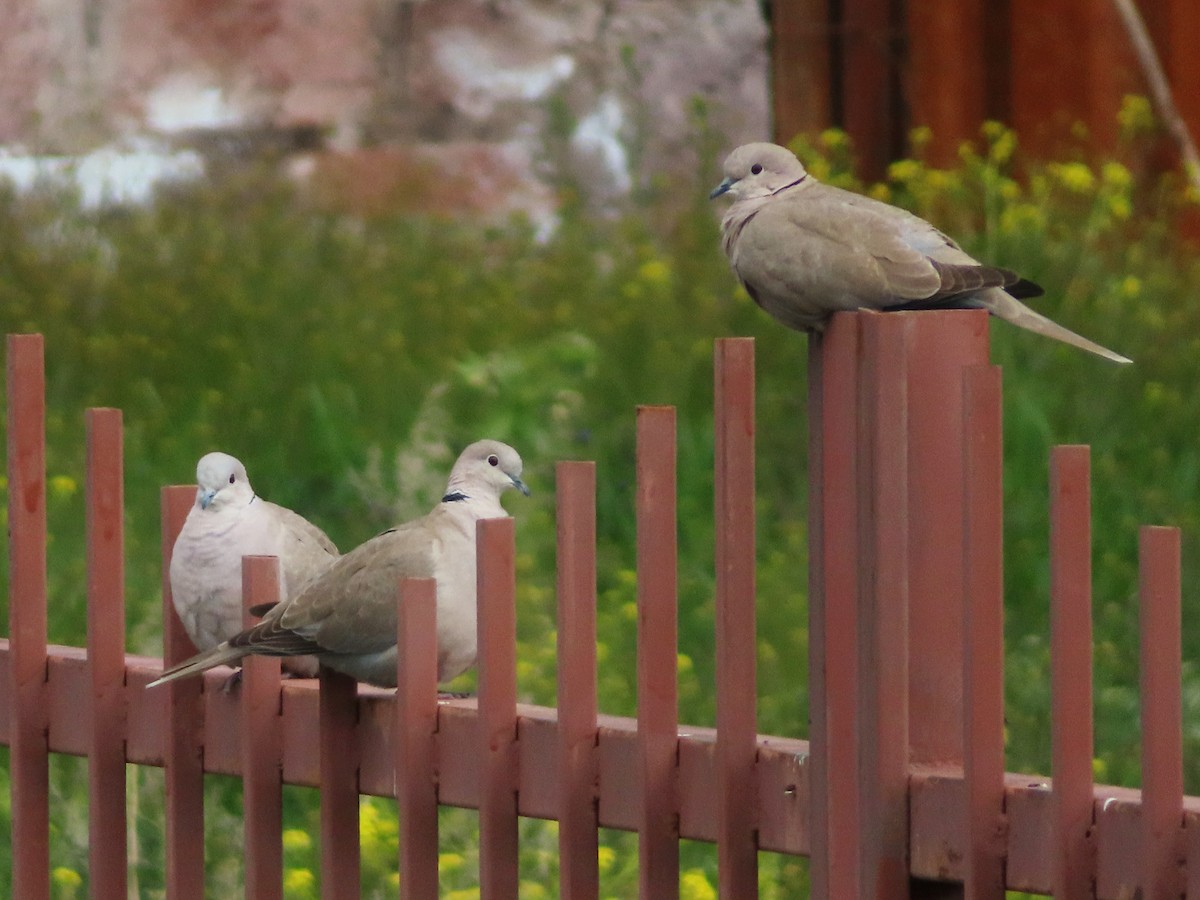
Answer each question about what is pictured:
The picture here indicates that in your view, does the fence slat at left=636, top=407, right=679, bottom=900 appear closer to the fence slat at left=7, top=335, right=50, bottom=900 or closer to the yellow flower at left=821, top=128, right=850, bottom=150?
the fence slat at left=7, top=335, right=50, bottom=900

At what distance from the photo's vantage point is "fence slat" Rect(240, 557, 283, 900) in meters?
2.16

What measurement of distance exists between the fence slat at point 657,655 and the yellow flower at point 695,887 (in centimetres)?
100

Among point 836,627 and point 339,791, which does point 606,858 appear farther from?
point 836,627

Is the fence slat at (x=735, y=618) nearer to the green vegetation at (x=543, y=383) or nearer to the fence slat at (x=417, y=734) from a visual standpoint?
the fence slat at (x=417, y=734)

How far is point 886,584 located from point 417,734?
54 cm

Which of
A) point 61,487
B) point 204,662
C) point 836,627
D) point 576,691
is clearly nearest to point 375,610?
point 204,662

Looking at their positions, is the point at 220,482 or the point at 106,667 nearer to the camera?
the point at 106,667

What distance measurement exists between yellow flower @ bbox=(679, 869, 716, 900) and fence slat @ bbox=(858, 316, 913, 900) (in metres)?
1.12

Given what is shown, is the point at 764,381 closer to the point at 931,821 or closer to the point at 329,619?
the point at 329,619

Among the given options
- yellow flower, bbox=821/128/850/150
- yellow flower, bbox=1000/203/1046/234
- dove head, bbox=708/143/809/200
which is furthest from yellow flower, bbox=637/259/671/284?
dove head, bbox=708/143/809/200

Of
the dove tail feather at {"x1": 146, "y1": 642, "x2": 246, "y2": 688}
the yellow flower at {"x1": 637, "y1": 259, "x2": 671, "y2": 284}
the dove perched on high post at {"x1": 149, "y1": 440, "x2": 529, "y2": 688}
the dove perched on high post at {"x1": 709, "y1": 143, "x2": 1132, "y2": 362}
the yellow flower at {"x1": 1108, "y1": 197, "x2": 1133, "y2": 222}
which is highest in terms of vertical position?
the yellow flower at {"x1": 1108, "y1": 197, "x2": 1133, "y2": 222}

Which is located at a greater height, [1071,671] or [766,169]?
[766,169]

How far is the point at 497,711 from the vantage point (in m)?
1.97

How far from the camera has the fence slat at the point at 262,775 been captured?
7.09ft
